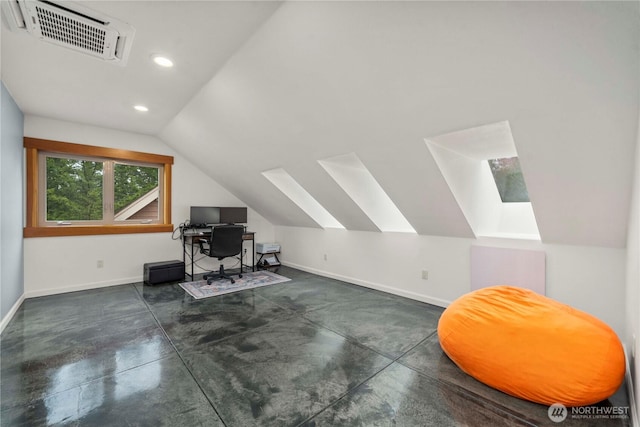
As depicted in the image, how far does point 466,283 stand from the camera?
3072 mm

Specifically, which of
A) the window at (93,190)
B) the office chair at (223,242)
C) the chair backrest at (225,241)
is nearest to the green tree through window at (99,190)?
the window at (93,190)

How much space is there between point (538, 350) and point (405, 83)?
1.89m

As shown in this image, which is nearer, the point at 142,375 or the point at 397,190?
the point at 142,375

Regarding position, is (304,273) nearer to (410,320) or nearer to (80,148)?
(410,320)

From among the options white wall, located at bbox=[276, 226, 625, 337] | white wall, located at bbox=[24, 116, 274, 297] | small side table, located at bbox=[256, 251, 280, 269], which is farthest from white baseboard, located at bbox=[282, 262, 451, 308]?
white wall, located at bbox=[24, 116, 274, 297]

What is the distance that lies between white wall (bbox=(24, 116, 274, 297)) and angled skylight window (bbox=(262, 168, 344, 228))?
1.70 meters

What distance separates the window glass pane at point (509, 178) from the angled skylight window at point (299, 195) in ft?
7.86

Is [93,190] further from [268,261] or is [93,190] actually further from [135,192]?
[268,261]

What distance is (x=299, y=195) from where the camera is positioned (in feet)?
15.3

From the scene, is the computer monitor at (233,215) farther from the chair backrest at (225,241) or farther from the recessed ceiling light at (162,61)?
the recessed ceiling light at (162,61)

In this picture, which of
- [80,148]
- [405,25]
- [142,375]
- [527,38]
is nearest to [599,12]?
[527,38]

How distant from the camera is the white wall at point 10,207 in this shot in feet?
8.81

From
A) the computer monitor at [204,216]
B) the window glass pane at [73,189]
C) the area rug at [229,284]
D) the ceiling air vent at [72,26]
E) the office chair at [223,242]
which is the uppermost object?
the ceiling air vent at [72,26]

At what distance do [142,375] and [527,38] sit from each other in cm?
316
